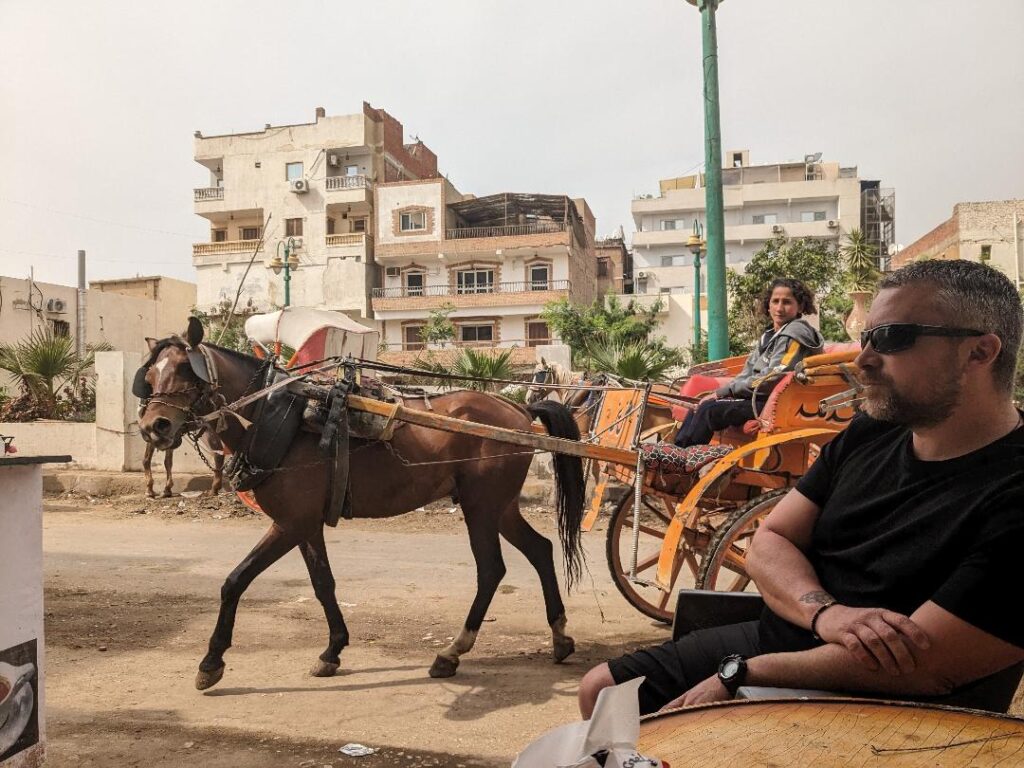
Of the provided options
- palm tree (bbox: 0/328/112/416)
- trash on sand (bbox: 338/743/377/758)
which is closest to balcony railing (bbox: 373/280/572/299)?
palm tree (bbox: 0/328/112/416)

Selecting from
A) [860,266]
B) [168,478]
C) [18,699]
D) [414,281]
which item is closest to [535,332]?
[414,281]

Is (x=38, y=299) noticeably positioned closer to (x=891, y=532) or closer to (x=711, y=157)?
(x=711, y=157)

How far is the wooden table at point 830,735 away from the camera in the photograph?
1464 mm

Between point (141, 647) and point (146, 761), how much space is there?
2001 millimetres

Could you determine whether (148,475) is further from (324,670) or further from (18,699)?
(18,699)

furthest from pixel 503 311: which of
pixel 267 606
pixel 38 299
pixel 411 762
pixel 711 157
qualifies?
pixel 411 762

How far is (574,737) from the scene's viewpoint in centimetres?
133

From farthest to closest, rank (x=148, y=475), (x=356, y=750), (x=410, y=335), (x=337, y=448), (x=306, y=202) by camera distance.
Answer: (x=306, y=202)
(x=410, y=335)
(x=148, y=475)
(x=337, y=448)
(x=356, y=750)

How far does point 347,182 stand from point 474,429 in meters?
41.4

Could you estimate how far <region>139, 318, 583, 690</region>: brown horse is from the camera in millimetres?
4840

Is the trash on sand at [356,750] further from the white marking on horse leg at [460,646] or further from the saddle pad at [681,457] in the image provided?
the saddle pad at [681,457]

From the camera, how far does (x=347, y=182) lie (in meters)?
43.8

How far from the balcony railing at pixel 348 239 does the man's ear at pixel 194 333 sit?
3968 centimetres

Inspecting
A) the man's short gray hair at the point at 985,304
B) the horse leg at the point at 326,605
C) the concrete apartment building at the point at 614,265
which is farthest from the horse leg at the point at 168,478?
the concrete apartment building at the point at 614,265
